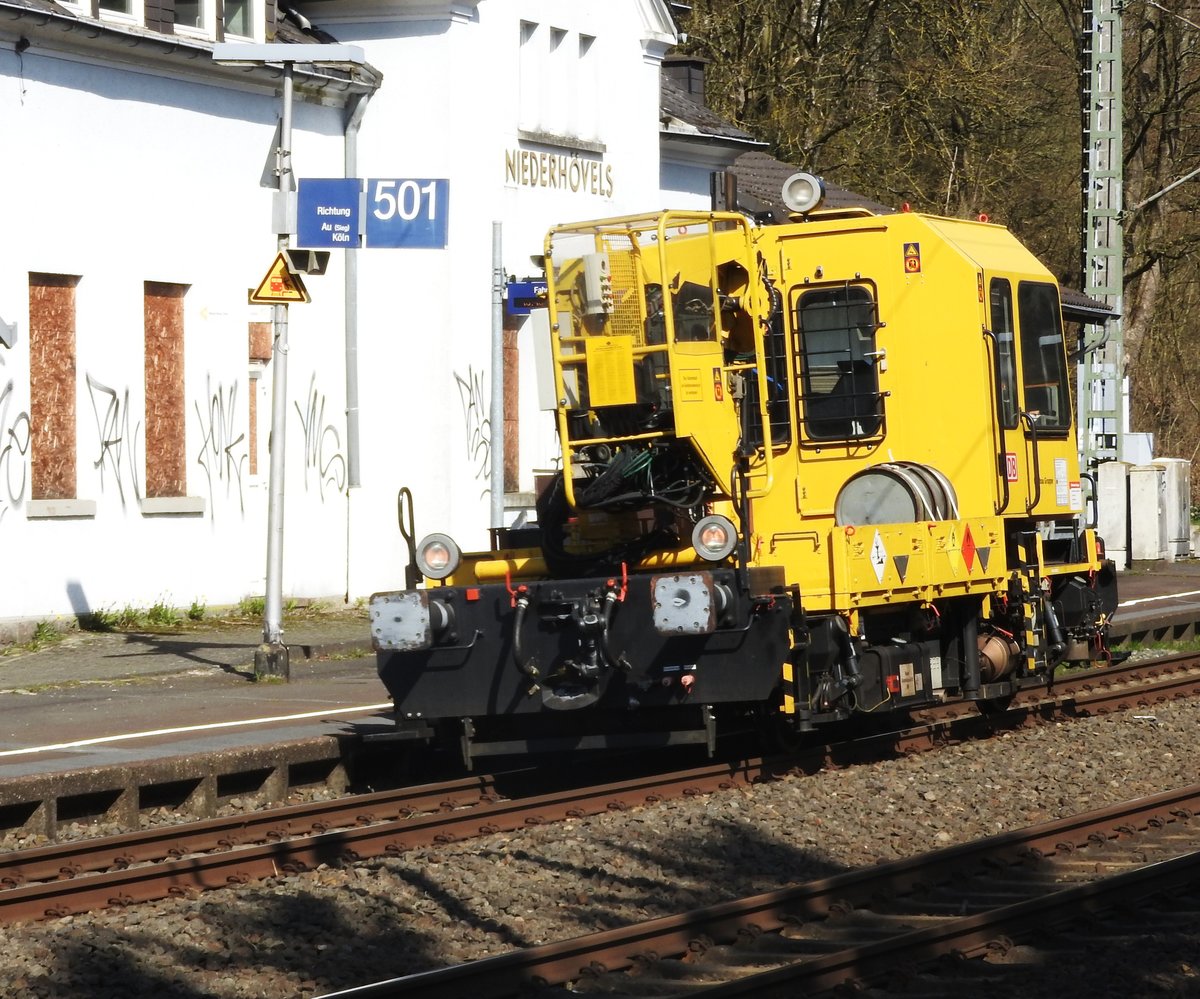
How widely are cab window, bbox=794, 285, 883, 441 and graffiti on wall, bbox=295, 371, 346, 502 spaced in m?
10.9

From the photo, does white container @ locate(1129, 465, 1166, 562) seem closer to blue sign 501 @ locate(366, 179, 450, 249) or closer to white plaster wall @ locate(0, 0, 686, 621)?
white plaster wall @ locate(0, 0, 686, 621)

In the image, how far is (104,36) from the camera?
1938 centimetres

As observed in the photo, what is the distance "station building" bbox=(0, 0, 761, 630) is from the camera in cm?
1920

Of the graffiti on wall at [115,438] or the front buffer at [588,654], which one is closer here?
the front buffer at [588,654]

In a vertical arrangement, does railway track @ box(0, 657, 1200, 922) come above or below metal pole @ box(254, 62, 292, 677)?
below

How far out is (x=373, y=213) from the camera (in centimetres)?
1620

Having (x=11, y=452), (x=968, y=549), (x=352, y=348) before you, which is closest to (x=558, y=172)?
(x=352, y=348)

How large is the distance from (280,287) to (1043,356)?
6126 mm

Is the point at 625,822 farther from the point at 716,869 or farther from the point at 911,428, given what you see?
the point at 911,428

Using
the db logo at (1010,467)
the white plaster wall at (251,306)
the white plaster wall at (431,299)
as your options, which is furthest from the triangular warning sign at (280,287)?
the white plaster wall at (431,299)

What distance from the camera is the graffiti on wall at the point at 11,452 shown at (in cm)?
1888

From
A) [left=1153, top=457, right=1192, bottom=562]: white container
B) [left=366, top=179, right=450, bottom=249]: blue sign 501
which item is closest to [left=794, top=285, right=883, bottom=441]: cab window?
[left=366, top=179, right=450, bottom=249]: blue sign 501

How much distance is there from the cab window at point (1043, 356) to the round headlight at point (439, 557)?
420cm

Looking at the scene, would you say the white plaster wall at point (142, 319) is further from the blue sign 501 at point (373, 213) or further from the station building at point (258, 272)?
the blue sign 501 at point (373, 213)
